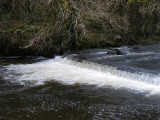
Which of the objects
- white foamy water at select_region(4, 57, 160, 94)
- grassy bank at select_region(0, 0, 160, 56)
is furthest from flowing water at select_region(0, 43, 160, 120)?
grassy bank at select_region(0, 0, 160, 56)

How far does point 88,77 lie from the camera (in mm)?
9406

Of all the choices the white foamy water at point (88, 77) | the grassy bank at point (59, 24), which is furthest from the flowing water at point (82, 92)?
the grassy bank at point (59, 24)

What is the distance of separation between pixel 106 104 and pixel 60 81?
10.1ft

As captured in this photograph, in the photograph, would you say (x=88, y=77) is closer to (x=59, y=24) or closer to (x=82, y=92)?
(x=82, y=92)

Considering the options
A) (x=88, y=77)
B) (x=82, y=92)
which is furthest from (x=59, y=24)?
(x=82, y=92)

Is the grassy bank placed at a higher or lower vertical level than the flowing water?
higher

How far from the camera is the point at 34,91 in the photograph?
7.49 metres

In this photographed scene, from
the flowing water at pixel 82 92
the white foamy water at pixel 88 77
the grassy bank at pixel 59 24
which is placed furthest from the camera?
the grassy bank at pixel 59 24

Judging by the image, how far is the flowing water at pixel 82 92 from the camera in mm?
5621

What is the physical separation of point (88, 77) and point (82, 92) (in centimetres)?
211

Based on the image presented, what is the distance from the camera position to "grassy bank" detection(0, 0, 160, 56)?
1045cm

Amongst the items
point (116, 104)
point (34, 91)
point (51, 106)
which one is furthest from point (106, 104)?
point (34, 91)

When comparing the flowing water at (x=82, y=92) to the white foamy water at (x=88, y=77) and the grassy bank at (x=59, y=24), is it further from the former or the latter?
the grassy bank at (x=59, y=24)

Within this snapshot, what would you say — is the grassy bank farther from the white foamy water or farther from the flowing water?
the flowing water
